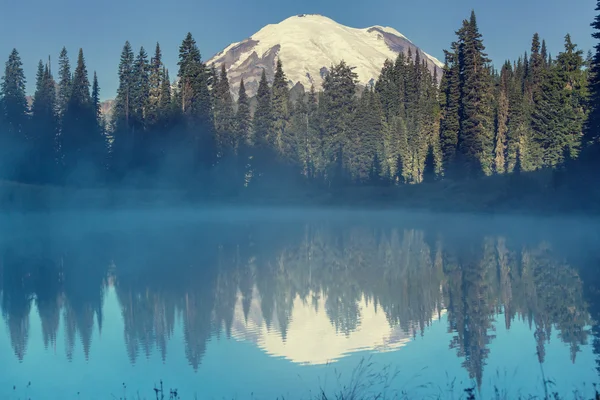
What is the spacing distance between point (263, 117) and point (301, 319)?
2627 inches

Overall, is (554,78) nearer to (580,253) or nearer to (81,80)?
(580,253)

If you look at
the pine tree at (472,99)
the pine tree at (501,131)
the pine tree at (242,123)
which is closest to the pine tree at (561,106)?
the pine tree at (472,99)

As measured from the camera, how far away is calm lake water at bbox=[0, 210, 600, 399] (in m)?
10.1

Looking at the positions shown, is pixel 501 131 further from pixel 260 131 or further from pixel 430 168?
pixel 260 131

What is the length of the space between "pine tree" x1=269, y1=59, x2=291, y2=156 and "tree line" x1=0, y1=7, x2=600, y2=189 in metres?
0.18

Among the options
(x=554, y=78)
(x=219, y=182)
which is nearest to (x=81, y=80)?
(x=219, y=182)

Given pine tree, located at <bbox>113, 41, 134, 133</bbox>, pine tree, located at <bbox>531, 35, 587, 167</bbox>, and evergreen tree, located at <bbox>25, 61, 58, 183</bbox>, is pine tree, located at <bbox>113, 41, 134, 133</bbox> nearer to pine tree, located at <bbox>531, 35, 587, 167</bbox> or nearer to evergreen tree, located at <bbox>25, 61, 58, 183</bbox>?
evergreen tree, located at <bbox>25, 61, 58, 183</bbox>

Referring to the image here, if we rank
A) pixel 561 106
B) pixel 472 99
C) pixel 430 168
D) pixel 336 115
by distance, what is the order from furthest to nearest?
pixel 336 115, pixel 430 168, pixel 561 106, pixel 472 99

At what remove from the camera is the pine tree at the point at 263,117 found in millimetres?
78750

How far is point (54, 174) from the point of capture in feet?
244

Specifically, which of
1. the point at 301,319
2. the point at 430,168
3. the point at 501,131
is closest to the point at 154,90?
the point at 430,168

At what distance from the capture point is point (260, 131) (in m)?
79.1

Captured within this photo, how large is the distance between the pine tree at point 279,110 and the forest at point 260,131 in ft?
0.49

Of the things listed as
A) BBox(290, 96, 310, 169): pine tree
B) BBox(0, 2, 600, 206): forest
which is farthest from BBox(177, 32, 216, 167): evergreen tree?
BBox(290, 96, 310, 169): pine tree
